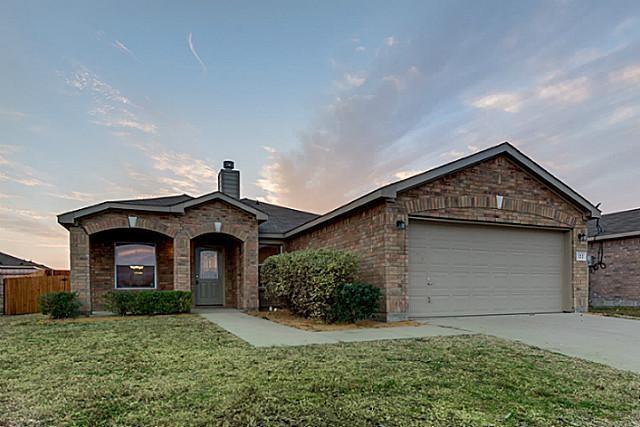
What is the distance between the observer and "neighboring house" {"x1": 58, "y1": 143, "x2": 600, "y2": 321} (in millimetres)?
9695

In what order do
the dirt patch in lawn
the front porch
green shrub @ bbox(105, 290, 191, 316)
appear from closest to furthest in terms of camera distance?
the dirt patch in lawn, green shrub @ bbox(105, 290, 191, 316), the front porch

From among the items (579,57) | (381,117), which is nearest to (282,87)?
(381,117)

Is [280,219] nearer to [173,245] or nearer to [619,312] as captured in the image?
[173,245]

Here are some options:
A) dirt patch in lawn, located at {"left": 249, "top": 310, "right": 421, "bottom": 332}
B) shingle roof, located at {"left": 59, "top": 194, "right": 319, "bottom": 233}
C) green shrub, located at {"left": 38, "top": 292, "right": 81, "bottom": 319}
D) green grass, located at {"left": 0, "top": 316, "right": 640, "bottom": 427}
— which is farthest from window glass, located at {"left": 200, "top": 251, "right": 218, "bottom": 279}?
green grass, located at {"left": 0, "top": 316, "right": 640, "bottom": 427}

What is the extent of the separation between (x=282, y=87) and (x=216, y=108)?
7.30ft

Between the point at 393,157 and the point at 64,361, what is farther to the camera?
the point at 393,157

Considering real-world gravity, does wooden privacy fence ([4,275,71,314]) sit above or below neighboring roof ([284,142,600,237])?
below

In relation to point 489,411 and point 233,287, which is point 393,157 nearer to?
point 233,287

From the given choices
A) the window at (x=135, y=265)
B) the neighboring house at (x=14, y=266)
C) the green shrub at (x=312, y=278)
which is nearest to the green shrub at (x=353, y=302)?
the green shrub at (x=312, y=278)

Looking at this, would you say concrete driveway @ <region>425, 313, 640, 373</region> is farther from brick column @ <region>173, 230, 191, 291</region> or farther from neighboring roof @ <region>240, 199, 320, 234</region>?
neighboring roof @ <region>240, 199, 320, 234</region>

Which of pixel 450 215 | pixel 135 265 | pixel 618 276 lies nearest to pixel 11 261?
pixel 135 265

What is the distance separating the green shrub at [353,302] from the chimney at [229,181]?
31.4 feet

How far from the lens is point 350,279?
914cm

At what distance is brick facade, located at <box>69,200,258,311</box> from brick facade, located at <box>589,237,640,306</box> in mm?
13341
